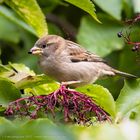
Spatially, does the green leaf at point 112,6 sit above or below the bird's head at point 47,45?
above

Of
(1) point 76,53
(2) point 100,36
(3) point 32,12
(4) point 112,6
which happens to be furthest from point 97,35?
(3) point 32,12

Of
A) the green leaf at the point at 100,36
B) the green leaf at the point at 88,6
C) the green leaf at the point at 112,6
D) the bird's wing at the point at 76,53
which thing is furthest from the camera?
the green leaf at the point at 100,36

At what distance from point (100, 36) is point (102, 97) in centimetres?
221

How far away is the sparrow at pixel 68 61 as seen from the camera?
10.5ft

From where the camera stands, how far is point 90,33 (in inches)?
162

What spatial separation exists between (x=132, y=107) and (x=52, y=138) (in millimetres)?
879

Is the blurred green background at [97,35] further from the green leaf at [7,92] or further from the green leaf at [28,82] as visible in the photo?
the green leaf at [7,92]

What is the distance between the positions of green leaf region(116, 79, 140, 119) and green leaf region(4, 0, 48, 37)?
74 centimetres

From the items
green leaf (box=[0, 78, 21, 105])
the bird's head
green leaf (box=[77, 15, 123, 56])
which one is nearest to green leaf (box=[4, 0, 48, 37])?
the bird's head

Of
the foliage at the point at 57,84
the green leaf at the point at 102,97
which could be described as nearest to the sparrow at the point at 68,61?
the foliage at the point at 57,84

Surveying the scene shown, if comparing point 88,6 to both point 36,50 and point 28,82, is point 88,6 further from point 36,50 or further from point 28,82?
point 36,50

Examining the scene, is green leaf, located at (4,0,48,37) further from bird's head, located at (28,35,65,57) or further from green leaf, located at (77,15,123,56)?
green leaf, located at (77,15,123,56)

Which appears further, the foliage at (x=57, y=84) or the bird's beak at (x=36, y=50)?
the bird's beak at (x=36, y=50)

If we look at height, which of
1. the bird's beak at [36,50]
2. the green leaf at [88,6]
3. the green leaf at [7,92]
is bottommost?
the green leaf at [7,92]
